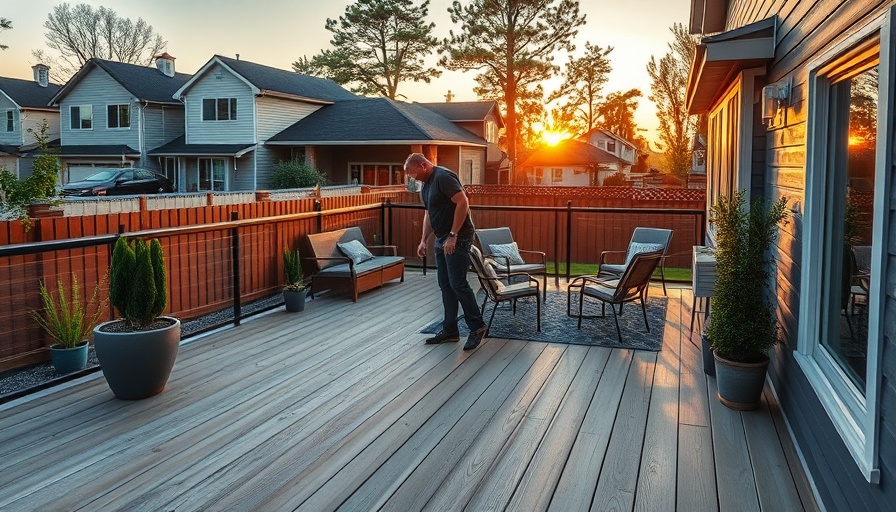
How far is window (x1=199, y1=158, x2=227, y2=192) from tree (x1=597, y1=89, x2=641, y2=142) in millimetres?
23876

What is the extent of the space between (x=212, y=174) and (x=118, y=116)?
500 centimetres

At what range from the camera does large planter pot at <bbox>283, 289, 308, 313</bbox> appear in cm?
728

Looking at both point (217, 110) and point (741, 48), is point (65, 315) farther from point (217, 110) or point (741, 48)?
point (217, 110)

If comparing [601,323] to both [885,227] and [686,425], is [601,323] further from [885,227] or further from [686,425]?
[885,227]

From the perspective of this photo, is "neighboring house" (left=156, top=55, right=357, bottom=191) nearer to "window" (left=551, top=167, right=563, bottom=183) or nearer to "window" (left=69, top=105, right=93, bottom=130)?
"window" (left=69, top=105, right=93, bottom=130)

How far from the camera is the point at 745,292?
4047 mm

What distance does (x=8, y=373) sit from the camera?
516 cm

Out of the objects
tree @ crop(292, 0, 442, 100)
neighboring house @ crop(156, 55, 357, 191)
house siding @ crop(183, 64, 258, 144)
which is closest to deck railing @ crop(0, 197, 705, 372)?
neighboring house @ crop(156, 55, 357, 191)

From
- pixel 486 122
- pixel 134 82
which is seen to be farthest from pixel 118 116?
pixel 486 122

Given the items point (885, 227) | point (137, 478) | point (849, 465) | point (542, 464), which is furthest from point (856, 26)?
point (137, 478)

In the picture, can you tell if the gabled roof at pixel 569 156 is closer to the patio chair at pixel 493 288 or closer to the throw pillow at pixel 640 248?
the throw pillow at pixel 640 248

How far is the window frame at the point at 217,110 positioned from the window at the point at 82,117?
5.48 meters

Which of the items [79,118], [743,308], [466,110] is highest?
[466,110]

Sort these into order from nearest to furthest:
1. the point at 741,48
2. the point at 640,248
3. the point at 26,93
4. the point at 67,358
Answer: the point at 741,48 → the point at 67,358 → the point at 640,248 → the point at 26,93
